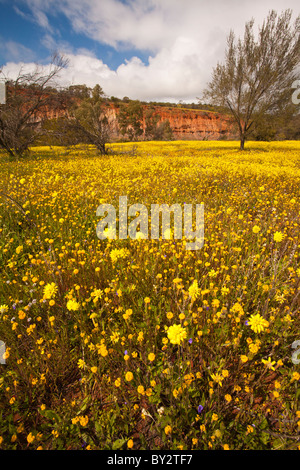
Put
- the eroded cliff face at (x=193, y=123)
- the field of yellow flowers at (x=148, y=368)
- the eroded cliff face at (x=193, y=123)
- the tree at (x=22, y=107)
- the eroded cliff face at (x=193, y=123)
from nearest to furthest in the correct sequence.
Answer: the field of yellow flowers at (x=148, y=368), the tree at (x=22, y=107), the eroded cliff face at (x=193, y=123), the eroded cliff face at (x=193, y=123), the eroded cliff face at (x=193, y=123)

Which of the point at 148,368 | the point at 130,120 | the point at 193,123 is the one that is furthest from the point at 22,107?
the point at 193,123

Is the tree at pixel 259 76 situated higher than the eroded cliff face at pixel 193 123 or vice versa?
the eroded cliff face at pixel 193 123

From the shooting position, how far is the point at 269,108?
58.5 ft

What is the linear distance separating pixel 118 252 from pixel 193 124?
97.5 m

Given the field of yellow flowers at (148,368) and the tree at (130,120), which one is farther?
the tree at (130,120)

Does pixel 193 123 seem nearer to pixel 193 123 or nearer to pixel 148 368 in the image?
pixel 193 123

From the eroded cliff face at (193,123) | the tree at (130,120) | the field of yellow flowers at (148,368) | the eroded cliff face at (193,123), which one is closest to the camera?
the field of yellow flowers at (148,368)

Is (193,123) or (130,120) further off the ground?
(193,123)

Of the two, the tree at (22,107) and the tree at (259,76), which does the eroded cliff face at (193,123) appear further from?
the tree at (22,107)

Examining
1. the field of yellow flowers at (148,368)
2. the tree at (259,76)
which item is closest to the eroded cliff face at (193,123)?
the tree at (259,76)

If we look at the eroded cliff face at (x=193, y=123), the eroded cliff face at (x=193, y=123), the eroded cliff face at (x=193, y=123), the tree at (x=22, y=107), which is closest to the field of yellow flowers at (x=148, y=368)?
the tree at (x=22, y=107)

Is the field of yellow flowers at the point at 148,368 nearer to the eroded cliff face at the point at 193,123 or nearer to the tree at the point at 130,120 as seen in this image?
the tree at the point at 130,120

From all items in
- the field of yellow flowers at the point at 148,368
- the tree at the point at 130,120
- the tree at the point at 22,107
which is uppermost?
the tree at the point at 130,120
